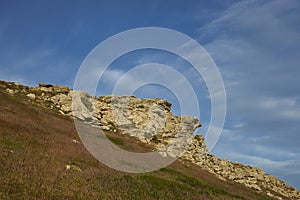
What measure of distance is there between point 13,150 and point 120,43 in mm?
9030

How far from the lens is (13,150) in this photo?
615 inches

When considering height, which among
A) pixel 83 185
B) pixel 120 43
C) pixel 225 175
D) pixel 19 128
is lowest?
pixel 83 185

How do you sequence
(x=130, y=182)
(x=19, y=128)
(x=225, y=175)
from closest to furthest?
1. (x=130, y=182)
2. (x=19, y=128)
3. (x=225, y=175)

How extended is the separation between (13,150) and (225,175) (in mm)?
47885

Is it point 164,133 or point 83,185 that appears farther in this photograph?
point 164,133

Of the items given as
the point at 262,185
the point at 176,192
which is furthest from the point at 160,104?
the point at 176,192

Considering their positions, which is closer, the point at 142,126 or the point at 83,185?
the point at 83,185

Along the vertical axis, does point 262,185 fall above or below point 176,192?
above

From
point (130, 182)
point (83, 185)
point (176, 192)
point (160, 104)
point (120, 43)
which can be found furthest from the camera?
point (160, 104)

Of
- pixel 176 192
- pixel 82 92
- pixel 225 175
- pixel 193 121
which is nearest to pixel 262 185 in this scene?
pixel 225 175

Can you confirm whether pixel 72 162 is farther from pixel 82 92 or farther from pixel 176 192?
pixel 82 92

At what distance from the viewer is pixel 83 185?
503 inches

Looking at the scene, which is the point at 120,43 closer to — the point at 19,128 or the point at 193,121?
the point at 19,128

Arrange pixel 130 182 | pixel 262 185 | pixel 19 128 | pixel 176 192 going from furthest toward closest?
pixel 262 185 → pixel 19 128 → pixel 176 192 → pixel 130 182
